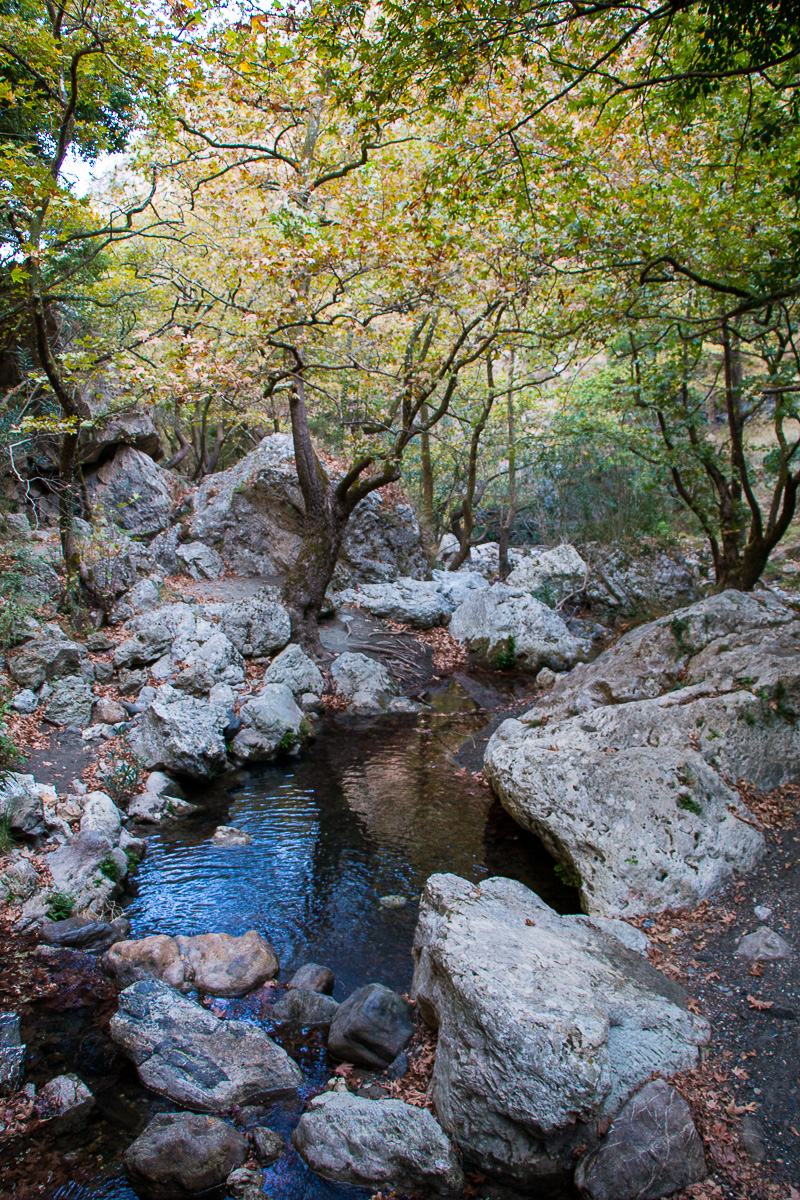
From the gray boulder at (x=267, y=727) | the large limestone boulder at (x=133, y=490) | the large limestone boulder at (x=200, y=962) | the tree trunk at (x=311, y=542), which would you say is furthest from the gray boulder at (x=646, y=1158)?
the large limestone boulder at (x=133, y=490)

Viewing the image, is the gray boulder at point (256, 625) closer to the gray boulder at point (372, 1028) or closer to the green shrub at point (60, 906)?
the green shrub at point (60, 906)

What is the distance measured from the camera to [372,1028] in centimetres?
424

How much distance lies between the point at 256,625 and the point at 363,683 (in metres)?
2.53

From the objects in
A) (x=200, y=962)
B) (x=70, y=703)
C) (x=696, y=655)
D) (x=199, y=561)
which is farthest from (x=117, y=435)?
(x=696, y=655)

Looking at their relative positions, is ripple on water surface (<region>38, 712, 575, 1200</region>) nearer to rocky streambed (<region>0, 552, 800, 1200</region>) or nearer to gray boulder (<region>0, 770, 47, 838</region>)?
rocky streambed (<region>0, 552, 800, 1200</region>)

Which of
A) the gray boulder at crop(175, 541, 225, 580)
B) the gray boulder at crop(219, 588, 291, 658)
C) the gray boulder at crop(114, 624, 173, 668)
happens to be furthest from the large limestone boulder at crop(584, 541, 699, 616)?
the gray boulder at crop(114, 624, 173, 668)

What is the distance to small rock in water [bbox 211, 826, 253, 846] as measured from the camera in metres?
7.31

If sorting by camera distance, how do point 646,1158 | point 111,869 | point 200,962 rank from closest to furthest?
point 646,1158
point 200,962
point 111,869

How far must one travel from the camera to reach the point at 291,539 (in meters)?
16.9

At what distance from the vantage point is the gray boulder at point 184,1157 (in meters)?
3.29

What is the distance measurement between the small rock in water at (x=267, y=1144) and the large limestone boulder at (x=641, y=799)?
2.96 metres

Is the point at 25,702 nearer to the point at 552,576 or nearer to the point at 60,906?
the point at 60,906

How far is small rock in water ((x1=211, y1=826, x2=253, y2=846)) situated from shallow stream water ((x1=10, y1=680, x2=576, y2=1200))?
84 mm

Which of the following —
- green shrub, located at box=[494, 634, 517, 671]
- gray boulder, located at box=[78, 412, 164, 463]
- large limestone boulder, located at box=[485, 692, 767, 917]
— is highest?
gray boulder, located at box=[78, 412, 164, 463]
